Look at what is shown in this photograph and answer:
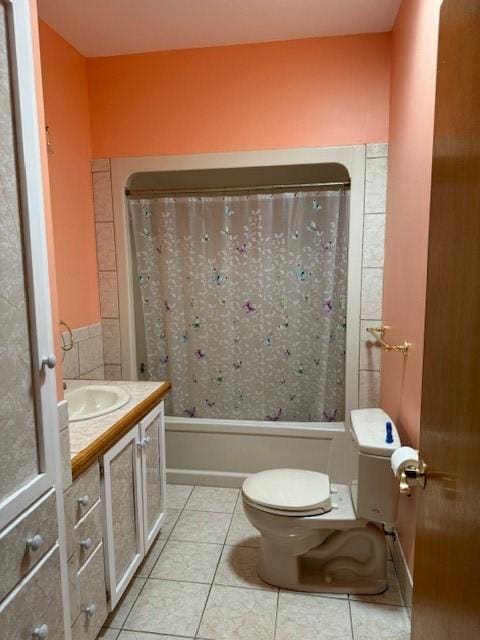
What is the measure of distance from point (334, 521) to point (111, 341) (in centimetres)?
167

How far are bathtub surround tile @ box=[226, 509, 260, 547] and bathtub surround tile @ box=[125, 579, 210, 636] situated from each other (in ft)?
1.10

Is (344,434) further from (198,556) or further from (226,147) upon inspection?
(226,147)

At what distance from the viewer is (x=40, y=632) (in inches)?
39.8

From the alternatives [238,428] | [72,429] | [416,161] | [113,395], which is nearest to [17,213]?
[72,429]

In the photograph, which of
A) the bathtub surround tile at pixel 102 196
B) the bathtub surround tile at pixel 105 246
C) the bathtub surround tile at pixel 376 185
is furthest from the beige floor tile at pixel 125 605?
the bathtub surround tile at pixel 376 185

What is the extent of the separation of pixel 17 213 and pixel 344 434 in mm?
2136

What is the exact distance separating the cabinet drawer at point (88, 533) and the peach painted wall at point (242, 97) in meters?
1.96

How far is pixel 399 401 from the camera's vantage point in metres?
1.93

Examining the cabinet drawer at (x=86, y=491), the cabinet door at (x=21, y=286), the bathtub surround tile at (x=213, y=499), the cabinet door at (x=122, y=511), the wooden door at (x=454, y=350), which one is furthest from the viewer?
the bathtub surround tile at (x=213, y=499)

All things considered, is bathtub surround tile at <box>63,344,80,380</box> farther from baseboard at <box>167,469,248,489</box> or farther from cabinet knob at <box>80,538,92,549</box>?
cabinet knob at <box>80,538,92,549</box>

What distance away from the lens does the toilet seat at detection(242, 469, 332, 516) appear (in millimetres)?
1769

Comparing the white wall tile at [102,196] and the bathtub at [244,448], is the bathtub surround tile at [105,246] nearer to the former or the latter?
the white wall tile at [102,196]

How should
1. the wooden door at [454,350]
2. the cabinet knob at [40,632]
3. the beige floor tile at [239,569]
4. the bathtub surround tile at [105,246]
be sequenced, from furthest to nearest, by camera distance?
1. the bathtub surround tile at [105,246]
2. the beige floor tile at [239,569]
3. the cabinet knob at [40,632]
4. the wooden door at [454,350]

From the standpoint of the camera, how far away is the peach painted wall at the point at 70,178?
7.07 ft
